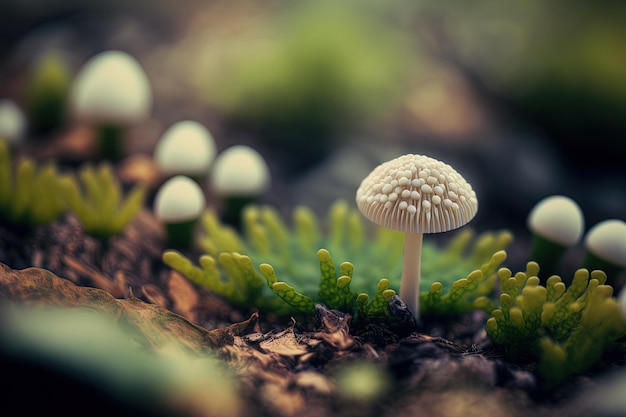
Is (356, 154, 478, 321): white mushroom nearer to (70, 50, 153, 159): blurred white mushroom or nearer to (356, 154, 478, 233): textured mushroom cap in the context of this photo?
(356, 154, 478, 233): textured mushroom cap

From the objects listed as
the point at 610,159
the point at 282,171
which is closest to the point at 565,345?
the point at 282,171

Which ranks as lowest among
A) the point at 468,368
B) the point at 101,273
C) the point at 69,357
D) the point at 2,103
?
the point at 69,357

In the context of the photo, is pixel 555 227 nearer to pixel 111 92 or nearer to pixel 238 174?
pixel 238 174

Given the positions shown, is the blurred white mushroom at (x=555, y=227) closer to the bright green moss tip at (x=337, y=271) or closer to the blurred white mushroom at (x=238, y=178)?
the bright green moss tip at (x=337, y=271)

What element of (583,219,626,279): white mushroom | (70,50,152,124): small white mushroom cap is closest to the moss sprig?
(70,50,152,124): small white mushroom cap

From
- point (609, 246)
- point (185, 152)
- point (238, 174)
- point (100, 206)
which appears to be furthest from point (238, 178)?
point (609, 246)

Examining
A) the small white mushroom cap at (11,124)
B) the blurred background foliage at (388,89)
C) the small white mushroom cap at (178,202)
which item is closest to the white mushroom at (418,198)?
the small white mushroom cap at (178,202)

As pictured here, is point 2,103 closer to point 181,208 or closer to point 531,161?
point 181,208
